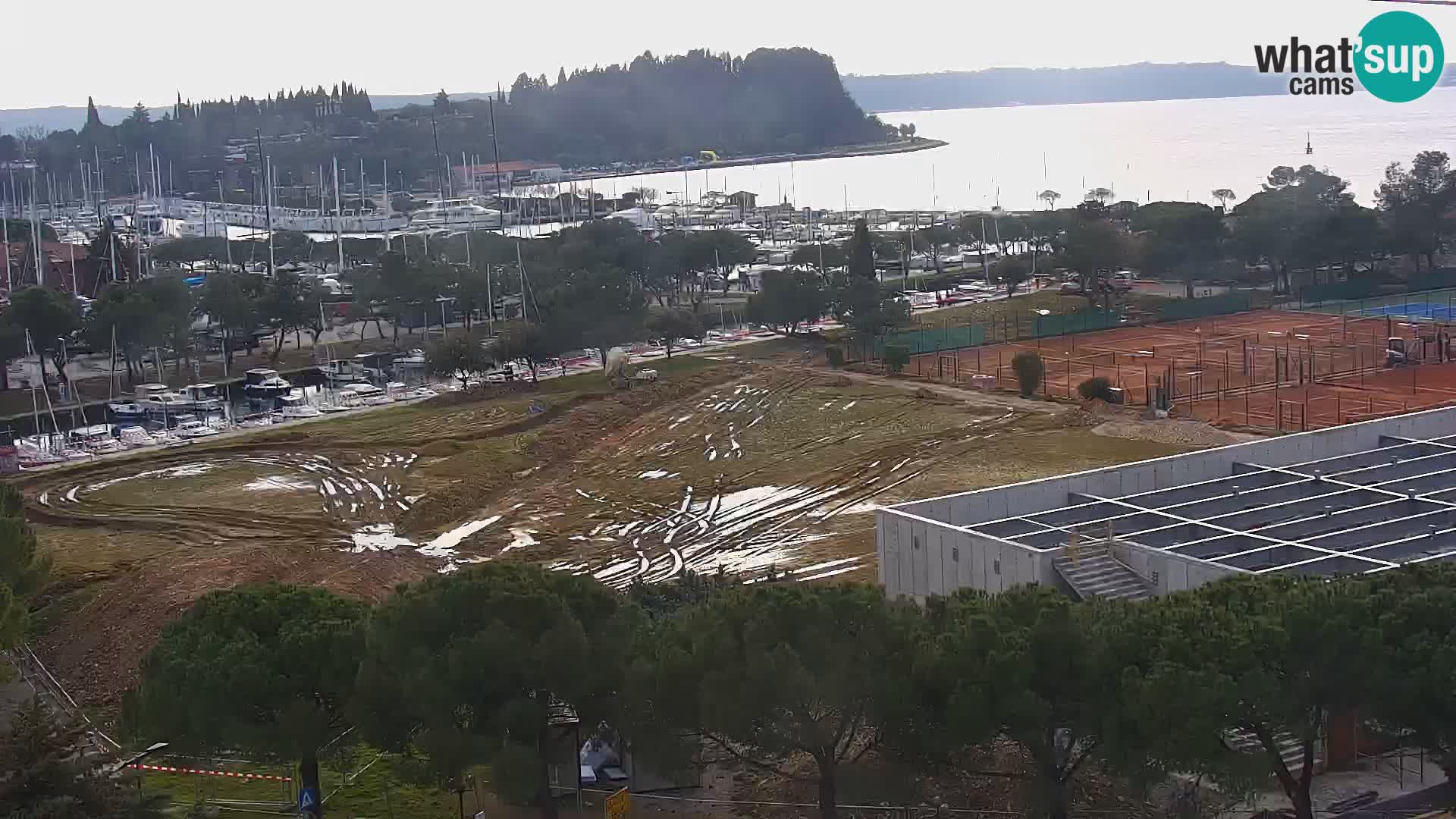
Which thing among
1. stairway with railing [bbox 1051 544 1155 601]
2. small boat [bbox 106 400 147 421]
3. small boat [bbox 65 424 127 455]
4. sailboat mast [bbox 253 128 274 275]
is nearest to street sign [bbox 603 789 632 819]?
stairway with railing [bbox 1051 544 1155 601]

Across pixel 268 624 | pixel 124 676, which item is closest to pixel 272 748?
pixel 268 624

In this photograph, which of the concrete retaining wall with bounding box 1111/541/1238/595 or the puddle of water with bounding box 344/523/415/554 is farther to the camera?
the puddle of water with bounding box 344/523/415/554

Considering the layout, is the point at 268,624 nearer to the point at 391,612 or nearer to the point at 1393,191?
the point at 391,612

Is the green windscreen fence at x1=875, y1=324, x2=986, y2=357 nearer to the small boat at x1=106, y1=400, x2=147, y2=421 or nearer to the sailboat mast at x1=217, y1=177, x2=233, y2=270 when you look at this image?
the small boat at x1=106, y1=400, x2=147, y2=421

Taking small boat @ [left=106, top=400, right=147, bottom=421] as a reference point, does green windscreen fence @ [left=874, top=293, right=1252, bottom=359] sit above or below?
above

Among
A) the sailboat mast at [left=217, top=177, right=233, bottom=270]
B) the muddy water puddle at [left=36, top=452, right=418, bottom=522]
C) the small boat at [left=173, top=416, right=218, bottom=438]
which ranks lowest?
the muddy water puddle at [left=36, top=452, right=418, bottom=522]

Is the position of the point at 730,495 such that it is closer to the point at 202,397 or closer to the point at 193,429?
the point at 193,429

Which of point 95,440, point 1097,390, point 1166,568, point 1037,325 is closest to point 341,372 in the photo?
point 95,440
